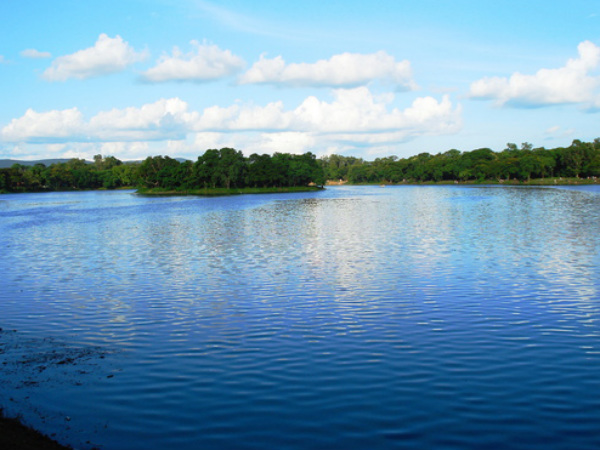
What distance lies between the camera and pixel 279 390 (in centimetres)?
1127

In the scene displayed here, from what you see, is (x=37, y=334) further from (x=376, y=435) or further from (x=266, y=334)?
(x=376, y=435)

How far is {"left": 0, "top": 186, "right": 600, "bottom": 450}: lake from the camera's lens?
9578mm

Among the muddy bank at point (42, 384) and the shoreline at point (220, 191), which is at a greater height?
the shoreline at point (220, 191)

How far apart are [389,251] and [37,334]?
2072 cm

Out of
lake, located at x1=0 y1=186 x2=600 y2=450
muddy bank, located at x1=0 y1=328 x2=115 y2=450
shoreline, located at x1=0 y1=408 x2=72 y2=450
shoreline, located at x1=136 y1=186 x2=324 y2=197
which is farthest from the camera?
shoreline, located at x1=136 y1=186 x2=324 y2=197

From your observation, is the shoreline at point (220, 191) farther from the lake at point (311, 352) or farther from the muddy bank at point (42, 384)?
the muddy bank at point (42, 384)

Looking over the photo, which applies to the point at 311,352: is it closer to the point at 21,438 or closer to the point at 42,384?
the point at 42,384

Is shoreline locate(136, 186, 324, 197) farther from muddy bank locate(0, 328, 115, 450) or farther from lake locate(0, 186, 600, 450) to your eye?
muddy bank locate(0, 328, 115, 450)

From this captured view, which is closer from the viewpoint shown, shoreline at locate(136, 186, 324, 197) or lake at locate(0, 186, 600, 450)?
lake at locate(0, 186, 600, 450)

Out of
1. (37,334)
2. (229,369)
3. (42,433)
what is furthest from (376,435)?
(37,334)

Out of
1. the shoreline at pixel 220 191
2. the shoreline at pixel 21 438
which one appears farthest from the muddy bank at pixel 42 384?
the shoreline at pixel 220 191

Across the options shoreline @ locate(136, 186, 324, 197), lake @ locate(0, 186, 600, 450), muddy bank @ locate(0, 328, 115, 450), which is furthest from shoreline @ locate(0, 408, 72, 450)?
shoreline @ locate(136, 186, 324, 197)

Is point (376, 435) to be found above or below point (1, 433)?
below

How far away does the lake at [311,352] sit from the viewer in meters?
9.58
